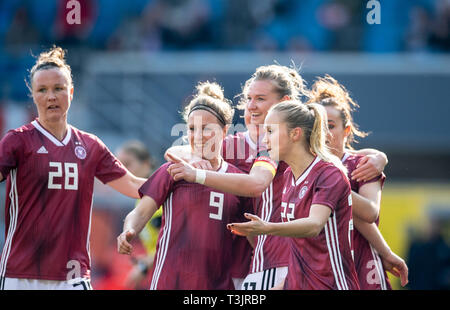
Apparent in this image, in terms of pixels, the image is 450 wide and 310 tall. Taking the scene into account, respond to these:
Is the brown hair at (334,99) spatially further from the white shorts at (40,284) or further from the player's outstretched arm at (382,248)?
the white shorts at (40,284)

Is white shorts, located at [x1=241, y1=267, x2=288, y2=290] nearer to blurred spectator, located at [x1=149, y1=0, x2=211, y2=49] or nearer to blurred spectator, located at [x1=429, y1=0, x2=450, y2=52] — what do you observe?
blurred spectator, located at [x1=149, y1=0, x2=211, y2=49]

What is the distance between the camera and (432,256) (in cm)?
1266

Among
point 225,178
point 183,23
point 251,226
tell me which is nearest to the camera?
→ point 251,226

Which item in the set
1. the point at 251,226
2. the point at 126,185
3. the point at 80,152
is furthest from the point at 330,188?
the point at 80,152

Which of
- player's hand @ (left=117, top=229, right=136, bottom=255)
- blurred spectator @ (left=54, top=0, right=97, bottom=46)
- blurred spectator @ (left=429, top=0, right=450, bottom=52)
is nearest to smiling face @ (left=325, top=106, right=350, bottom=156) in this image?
player's hand @ (left=117, top=229, right=136, bottom=255)

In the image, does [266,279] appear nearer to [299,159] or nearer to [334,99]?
[299,159]

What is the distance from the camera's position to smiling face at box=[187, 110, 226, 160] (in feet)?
18.4

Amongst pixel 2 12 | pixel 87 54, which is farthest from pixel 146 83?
pixel 2 12

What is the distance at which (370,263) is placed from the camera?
6.04m

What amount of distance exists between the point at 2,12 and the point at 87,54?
2851mm

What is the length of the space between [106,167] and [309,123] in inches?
67.7

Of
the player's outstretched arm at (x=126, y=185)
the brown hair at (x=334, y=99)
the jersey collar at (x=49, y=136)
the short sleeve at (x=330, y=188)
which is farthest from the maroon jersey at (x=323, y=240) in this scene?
the jersey collar at (x=49, y=136)

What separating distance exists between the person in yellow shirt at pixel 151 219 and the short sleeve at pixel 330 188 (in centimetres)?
317

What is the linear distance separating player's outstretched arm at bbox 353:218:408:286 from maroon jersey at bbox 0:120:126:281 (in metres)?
2.08
